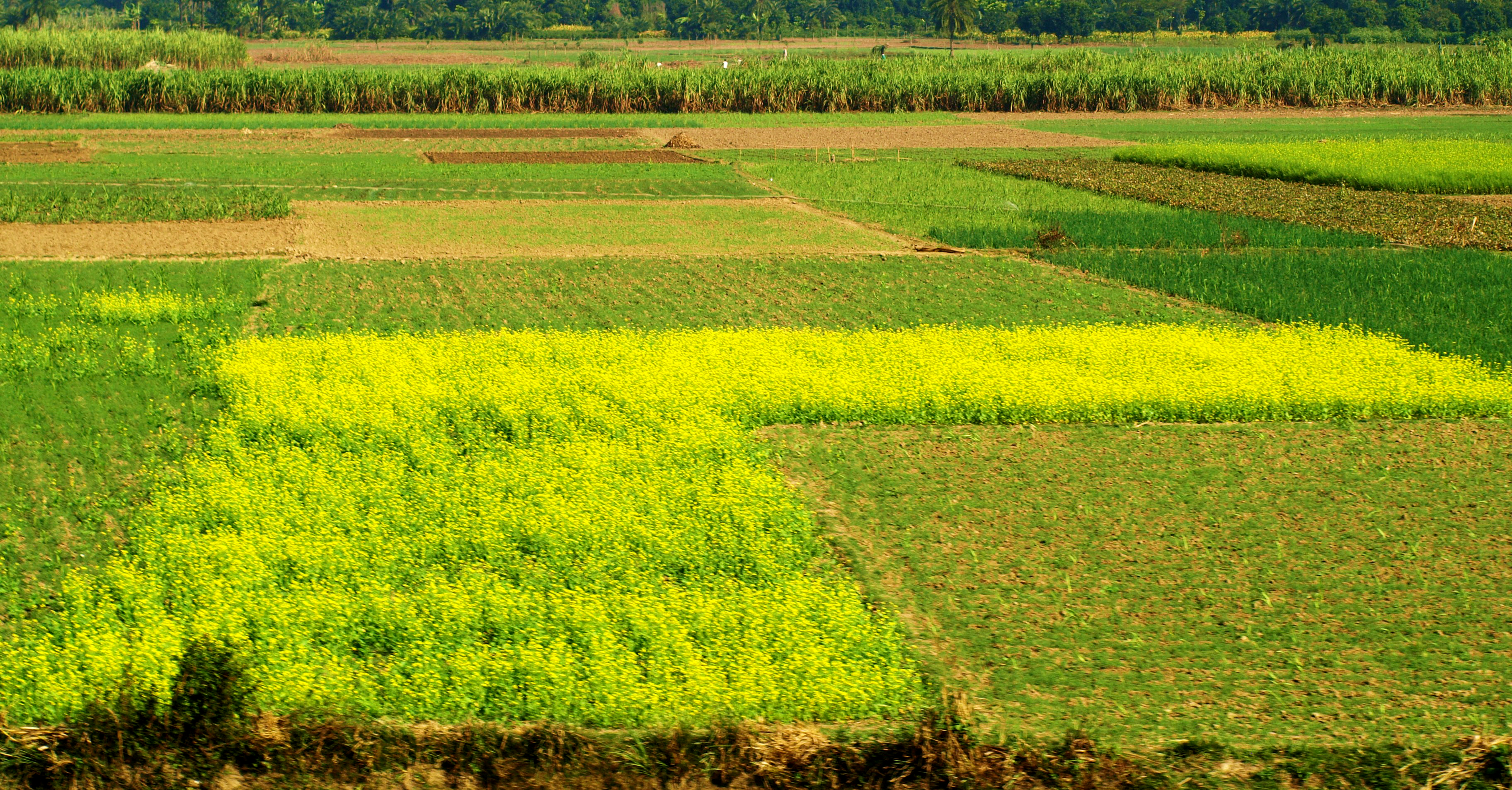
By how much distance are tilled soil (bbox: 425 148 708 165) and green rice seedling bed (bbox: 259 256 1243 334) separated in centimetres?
1611

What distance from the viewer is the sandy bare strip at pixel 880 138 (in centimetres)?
4634

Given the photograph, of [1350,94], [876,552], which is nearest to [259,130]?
[876,552]

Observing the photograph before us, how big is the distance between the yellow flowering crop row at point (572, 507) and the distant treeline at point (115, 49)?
54.9 m

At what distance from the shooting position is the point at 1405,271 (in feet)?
73.6

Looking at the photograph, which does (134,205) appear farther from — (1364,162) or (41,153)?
(1364,162)

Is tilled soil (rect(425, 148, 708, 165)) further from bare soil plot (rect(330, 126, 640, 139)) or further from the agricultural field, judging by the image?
the agricultural field

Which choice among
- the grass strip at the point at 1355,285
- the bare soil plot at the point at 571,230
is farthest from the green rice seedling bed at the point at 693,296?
the bare soil plot at the point at 571,230

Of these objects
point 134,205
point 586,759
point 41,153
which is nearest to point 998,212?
point 134,205

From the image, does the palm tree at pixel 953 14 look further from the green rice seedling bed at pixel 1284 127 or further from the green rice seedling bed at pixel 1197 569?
the green rice seedling bed at pixel 1197 569

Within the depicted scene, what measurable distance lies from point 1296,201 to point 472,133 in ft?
91.6

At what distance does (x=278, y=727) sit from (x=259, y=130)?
4334 centimetres

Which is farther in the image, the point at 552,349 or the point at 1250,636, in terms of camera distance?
the point at 552,349

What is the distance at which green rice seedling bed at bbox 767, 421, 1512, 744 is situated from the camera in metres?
8.47

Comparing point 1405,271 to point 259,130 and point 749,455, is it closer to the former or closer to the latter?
point 749,455
